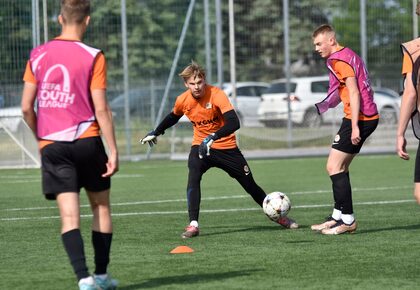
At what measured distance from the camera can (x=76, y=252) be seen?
22.2 ft

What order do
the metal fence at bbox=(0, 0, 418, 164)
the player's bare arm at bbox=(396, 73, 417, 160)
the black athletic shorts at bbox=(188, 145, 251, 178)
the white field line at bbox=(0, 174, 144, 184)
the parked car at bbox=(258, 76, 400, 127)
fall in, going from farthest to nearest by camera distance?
the parked car at bbox=(258, 76, 400, 127)
the metal fence at bbox=(0, 0, 418, 164)
the white field line at bbox=(0, 174, 144, 184)
the black athletic shorts at bbox=(188, 145, 251, 178)
the player's bare arm at bbox=(396, 73, 417, 160)

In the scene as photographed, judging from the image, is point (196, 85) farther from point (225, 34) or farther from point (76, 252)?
point (225, 34)

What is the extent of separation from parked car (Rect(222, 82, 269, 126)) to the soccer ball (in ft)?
50.8

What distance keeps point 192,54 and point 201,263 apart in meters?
19.6

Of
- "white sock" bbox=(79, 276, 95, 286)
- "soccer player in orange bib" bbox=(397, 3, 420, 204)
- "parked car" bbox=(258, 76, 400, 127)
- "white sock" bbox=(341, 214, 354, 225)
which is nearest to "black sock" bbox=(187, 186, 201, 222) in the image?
"white sock" bbox=(341, 214, 354, 225)

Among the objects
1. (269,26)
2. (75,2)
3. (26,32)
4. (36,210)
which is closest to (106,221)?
(75,2)

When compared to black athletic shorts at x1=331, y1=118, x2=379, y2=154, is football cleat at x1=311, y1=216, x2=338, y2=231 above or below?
below

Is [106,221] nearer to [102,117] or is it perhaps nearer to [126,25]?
[102,117]

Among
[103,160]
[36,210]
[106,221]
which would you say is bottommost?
[36,210]

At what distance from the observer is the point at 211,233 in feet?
35.4

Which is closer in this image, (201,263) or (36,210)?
(201,263)

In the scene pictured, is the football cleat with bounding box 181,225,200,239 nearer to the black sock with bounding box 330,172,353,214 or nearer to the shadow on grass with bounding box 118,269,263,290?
the black sock with bounding box 330,172,353,214

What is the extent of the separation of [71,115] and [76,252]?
908 mm

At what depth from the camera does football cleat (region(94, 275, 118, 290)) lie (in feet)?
22.8
